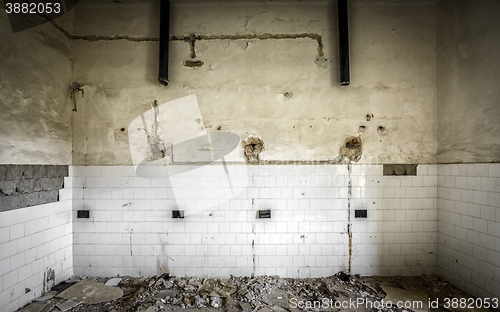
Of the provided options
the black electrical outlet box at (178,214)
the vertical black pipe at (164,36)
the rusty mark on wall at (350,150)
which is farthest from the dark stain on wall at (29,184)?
the rusty mark on wall at (350,150)

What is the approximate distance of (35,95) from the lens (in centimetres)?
271

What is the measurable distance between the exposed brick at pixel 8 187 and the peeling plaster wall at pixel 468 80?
532 centimetres

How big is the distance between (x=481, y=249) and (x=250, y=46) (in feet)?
12.7

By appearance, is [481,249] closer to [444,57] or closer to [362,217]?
[362,217]

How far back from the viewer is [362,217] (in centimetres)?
316

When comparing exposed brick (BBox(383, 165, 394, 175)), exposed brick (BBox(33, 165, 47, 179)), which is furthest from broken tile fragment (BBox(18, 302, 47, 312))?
exposed brick (BBox(383, 165, 394, 175))

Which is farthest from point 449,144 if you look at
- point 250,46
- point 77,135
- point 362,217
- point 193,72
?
point 77,135

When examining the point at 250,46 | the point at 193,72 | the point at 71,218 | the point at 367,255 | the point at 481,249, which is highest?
the point at 250,46

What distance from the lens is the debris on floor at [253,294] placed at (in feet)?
8.43

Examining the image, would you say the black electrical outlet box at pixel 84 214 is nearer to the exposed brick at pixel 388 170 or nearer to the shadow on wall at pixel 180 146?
the shadow on wall at pixel 180 146

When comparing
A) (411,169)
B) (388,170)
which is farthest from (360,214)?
(411,169)

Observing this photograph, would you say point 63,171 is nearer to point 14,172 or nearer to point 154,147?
point 14,172

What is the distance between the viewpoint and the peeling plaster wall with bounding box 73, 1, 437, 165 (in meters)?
3.19

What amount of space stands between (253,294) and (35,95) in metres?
3.64
